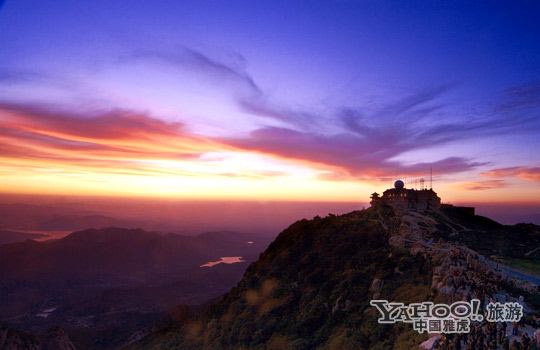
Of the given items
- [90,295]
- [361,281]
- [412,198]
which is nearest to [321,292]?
[361,281]

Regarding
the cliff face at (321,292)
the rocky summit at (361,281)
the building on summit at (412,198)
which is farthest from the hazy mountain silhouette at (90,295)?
the building on summit at (412,198)

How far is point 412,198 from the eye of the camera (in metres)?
60.6

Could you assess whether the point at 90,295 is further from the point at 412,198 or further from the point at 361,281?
the point at 361,281

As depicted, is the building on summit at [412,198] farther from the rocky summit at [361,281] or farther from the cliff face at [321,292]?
the cliff face at [321,292]

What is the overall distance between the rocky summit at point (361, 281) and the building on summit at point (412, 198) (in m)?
3.29

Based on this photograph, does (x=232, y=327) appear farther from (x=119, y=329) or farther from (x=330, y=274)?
(x=119, y=329)

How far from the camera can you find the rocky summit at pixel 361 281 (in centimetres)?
2123

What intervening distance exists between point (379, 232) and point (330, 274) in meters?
9.45

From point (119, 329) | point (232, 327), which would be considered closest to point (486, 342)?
point (232, 327)

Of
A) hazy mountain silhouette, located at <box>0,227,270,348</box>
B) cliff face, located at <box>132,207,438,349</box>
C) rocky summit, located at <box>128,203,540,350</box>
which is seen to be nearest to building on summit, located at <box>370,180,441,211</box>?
rocky summit, located at <box>128,203,540,350</box>

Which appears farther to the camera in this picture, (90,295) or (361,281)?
(90,295)

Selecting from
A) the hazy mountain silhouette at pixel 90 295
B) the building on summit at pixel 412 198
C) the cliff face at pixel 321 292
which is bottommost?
the hazy mountain silhouette at pixel 90 295

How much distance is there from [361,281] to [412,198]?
118ft

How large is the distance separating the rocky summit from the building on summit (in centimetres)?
329
